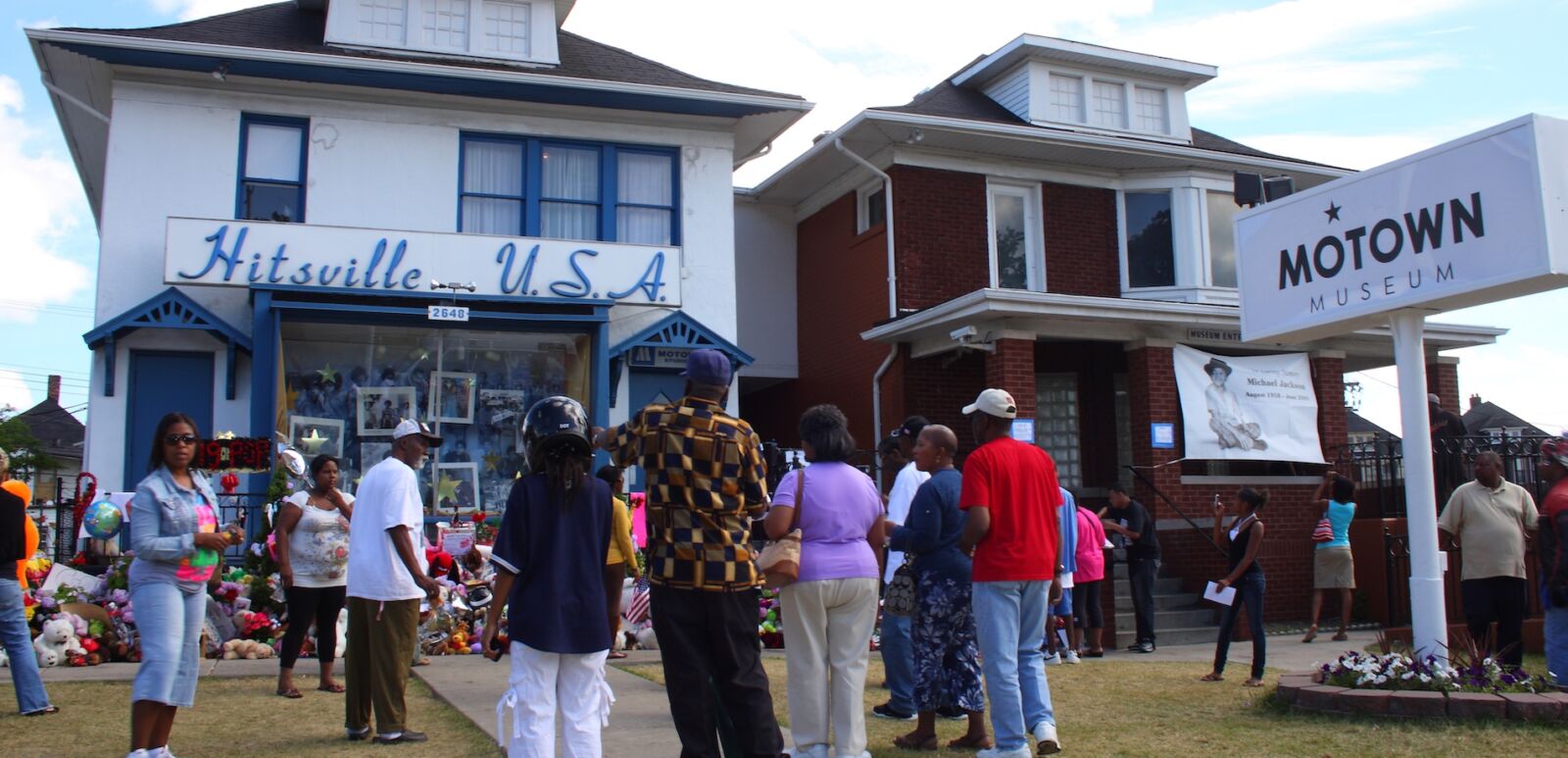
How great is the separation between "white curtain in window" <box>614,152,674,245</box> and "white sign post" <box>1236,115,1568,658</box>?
846 cm

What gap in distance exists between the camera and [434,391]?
14820 millimetres

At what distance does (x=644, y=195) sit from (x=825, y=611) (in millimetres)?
10978

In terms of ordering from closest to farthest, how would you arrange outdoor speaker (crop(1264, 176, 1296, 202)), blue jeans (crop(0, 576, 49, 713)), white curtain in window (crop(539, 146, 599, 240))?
blue jeans (crop(0, 576, 49, 713)) → outdoor speaker (crop(1264, 176, 1296, 202)) → white curtain in window (crop(539, 146, 599, 240))

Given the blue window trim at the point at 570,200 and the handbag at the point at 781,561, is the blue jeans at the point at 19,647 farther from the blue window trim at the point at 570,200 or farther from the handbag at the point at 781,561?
the blue window trim at the point at 570,200

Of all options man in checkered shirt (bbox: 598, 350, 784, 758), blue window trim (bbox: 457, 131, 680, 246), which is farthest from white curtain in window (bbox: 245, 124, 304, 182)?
man in checkered shirt (bbox: 598, 350, 784, 758)

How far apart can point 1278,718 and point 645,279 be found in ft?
31.0

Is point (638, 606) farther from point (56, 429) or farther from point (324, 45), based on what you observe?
point (56, 429)

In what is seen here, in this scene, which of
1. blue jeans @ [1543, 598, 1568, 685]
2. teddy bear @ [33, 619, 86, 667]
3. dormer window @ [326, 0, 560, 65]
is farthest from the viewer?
dormer window @ [326, 0, 560, 65]

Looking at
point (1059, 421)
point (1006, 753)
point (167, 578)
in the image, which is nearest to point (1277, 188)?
point (1006, 753)

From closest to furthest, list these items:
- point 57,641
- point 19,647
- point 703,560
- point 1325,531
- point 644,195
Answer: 1. point 703,560
2. point 19,647
3. point 57,641
4. point 1325,531
5. point 644,195

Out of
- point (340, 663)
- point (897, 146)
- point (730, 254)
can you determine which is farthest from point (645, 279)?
point (340, 663)

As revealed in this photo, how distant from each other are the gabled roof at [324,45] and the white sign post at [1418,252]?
8.36 meters

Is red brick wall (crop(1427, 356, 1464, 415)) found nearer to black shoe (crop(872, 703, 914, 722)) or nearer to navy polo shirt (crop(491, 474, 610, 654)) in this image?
black shoe (crop(872, 703, 914, 722))

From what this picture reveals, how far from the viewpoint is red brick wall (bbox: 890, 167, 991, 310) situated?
1677 cm
